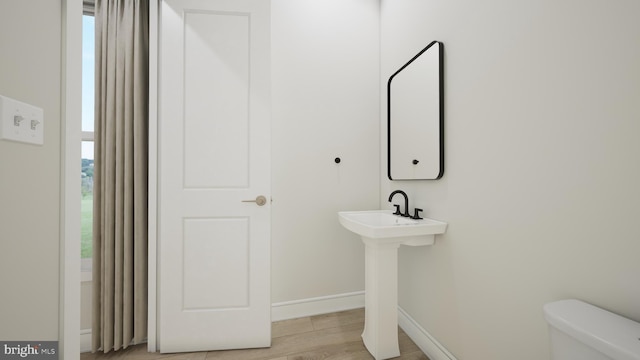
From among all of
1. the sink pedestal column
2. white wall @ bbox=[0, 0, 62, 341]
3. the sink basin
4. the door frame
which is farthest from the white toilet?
the door frame

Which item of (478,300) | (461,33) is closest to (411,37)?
(461,33)

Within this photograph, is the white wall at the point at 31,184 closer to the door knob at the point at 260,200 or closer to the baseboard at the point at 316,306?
the door knob at the point at 260,200

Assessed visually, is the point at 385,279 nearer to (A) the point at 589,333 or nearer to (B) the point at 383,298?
(B) the point at 383,298

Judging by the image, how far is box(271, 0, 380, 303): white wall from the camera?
2082mm

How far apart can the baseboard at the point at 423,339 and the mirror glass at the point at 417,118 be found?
1012 mm

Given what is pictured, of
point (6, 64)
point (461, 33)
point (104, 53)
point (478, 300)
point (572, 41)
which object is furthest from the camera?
point (104, 53)

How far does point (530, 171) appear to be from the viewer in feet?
3.31

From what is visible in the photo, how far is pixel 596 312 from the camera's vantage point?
0.75m

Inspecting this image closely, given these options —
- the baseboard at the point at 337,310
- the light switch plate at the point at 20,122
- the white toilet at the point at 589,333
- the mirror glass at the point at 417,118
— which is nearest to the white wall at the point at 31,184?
the light switch plate at the point at 20,122

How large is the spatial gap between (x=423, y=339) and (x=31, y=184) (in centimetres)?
207

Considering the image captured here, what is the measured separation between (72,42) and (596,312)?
194 centimetres

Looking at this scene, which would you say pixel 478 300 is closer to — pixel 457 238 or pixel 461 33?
pixel 457 238

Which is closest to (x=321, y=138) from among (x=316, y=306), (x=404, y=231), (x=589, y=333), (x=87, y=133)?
(x=404, y=231)

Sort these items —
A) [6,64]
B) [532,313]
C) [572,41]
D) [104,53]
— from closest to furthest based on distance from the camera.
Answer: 1. [6,64]
2. [572,41]
3. [532,313]
4. [104,53]
